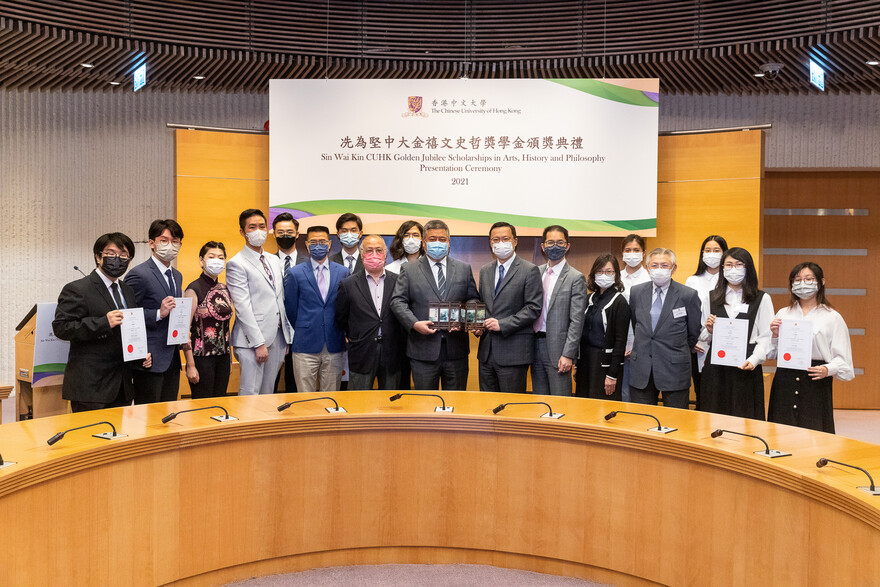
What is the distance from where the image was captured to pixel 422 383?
447 centimetres

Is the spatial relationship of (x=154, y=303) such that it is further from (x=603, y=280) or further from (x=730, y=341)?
(x=730, y=341)

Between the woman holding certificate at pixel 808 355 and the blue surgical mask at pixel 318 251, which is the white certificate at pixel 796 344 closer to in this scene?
the woman holding certificate at pixel 808 355

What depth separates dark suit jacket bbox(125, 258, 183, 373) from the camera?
163 inches

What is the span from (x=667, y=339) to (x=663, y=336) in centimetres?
3

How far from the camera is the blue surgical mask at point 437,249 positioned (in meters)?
4.54

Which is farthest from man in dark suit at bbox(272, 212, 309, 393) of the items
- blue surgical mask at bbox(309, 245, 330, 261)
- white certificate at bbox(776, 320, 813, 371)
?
white certificate at bbox(776, 320, 813, 371)

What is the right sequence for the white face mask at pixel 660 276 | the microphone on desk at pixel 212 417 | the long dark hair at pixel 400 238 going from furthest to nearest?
1. the long dark hair at pixel 400 238
2. the white face mask at pixel 660 276
3. the microphone on desk at pixel 212 417

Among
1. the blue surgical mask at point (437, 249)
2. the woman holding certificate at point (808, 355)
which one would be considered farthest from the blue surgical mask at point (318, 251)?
the woman holding certificate at point (808, 355)

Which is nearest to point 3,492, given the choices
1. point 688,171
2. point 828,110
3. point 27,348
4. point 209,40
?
point 27,348

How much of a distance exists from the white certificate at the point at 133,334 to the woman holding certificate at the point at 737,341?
9.91 feet

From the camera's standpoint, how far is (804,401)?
3.88 m

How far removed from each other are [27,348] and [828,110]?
714 cm

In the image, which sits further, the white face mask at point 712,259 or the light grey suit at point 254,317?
the white face mask at point 712,259

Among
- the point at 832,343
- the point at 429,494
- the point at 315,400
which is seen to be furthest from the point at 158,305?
the point at 832,343
